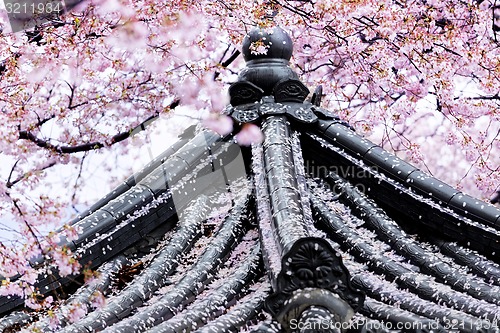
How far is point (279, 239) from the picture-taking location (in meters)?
3.29

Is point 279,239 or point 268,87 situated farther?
point 268,87

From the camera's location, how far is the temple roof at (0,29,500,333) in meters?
2.96

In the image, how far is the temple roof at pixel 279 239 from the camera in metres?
2.96

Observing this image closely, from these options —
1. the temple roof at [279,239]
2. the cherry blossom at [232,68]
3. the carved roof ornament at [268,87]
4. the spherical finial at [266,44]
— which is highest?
the cherry blossom at [232,68]

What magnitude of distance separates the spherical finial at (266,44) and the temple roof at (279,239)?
0.5 inches

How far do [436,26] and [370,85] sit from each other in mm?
1389

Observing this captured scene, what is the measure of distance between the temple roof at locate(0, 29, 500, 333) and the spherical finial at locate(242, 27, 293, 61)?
0.5 inches

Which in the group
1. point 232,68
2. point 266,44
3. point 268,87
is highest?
point 232,68

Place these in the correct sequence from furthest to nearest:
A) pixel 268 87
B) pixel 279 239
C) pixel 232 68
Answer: pixel 232 68 → pixel 268 87 → pixel 279 239

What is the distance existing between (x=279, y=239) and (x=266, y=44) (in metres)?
1.84

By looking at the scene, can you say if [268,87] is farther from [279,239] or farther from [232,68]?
[232,68]

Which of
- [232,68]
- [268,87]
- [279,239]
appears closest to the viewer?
[279,239]

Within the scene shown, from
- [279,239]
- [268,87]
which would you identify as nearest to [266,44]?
[268,87]

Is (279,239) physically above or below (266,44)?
below
